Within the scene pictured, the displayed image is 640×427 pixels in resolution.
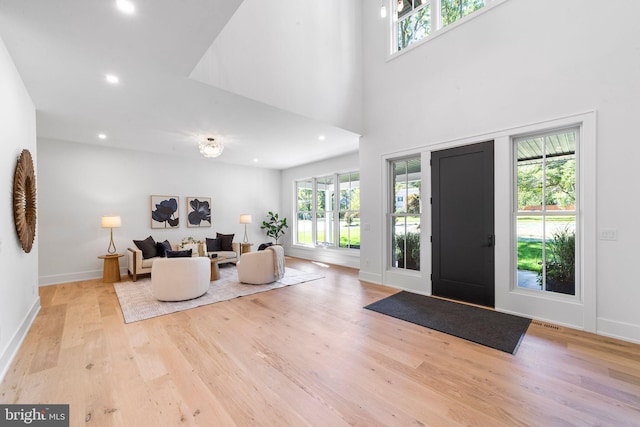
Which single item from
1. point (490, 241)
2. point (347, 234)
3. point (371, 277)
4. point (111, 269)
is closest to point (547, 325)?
point (490, 241)

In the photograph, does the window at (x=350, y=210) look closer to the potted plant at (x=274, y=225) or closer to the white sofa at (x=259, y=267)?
the potted plant at (x=274, y=225)

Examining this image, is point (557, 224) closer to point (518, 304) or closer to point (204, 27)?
point (518, 304)

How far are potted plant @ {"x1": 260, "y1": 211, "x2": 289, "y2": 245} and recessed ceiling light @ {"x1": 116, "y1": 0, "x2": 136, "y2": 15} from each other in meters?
6.15

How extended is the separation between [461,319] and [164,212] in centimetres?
637

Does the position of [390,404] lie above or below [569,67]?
below

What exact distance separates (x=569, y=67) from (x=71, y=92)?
5.93 metres

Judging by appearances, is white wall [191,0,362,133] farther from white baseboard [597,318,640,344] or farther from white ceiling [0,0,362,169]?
white baseboard [597,318,640,344]

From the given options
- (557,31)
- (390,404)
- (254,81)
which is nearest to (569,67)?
(557,31)

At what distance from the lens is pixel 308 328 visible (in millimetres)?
2949

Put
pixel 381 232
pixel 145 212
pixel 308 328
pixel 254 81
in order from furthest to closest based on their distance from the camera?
pixel 145 212 → pixel 381 232 → pixel 254 81 → pixel 308 328

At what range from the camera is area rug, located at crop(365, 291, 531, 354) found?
8.78 ft

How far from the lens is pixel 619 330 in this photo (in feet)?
8.71

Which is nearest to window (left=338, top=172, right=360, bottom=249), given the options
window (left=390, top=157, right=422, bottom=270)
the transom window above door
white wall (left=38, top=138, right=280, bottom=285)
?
window (left=390, top=157, right=422, bottom=270)

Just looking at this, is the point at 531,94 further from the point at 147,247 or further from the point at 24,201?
the point at 147,247
